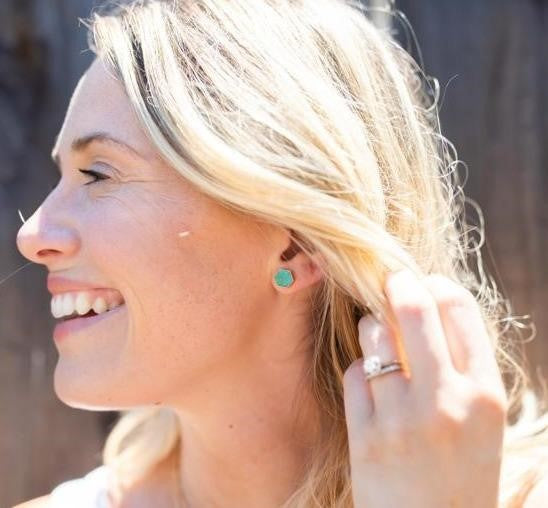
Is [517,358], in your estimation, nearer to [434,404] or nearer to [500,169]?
[500,169]

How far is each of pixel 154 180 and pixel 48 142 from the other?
35.2 inches

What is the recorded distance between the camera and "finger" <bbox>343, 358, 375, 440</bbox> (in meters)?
1.83

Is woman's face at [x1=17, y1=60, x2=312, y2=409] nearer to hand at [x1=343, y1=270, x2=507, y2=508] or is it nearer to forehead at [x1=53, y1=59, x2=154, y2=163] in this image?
forehead at [x1=53, y1=59, x2=154, y2=163]

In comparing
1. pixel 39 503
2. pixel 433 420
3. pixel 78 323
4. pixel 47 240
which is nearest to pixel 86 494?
pixel 39 503

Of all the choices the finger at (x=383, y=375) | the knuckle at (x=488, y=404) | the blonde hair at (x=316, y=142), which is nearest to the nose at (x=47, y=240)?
the blonde hair at (x=316, y=142)

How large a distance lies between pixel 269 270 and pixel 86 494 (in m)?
0.70

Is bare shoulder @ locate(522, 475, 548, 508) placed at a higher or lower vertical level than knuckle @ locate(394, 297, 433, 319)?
lower

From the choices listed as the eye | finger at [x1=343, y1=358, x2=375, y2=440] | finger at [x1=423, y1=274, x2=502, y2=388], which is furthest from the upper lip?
finger at [x1=423, y1=274, x2=502, y2=388]

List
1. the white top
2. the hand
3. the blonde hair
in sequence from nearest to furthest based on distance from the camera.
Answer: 1. the hand
2. the blonde hair
3. the white top

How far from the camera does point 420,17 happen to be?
2797 millimetres

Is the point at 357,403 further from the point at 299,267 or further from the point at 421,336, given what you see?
the point at 299,267

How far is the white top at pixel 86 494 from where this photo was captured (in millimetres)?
2293

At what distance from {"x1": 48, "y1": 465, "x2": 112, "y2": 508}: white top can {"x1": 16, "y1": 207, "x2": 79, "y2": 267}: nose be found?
0.59 metres

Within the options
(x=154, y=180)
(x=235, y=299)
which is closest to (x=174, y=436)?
(x=235, y=299)
